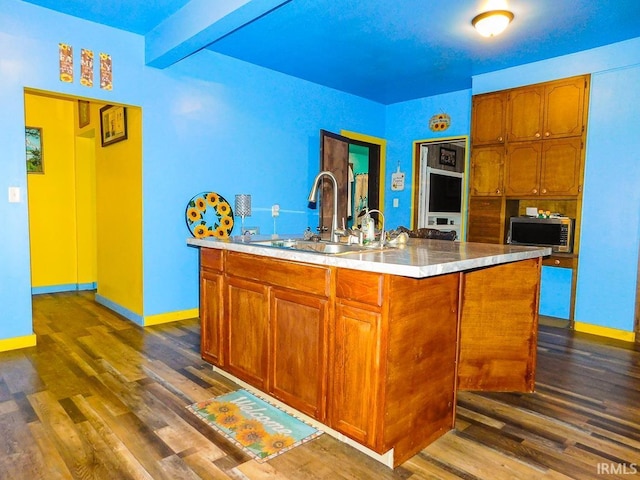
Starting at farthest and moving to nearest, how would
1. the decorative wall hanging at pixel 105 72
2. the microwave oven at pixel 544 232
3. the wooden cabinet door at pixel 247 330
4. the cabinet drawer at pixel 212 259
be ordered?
1. the microwave oven at pixel 544 232
2. the decorative wall hanging at pixel 105 72
3. the cabinet drawer at pixel 212 259
4. the wooden cabinet door at pixel 247 330

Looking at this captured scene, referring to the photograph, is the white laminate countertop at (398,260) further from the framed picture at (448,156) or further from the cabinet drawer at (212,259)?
the framed picture at (448,156)

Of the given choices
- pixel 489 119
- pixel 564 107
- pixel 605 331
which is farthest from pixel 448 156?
pixel 605 331

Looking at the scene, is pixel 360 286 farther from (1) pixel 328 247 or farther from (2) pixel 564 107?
(2) pixel 564 107

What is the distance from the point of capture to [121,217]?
13.7ft

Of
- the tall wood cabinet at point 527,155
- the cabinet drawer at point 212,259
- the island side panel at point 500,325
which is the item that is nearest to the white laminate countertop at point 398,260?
the island side panel at point 500,325

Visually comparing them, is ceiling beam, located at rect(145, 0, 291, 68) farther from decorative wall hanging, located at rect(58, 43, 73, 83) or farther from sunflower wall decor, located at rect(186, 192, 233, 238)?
sunflower wall decor, located at rect(186, 192, 233, 238)

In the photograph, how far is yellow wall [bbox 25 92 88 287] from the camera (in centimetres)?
504

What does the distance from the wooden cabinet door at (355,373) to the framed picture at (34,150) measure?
4.91m

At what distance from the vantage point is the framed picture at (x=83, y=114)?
4.82m

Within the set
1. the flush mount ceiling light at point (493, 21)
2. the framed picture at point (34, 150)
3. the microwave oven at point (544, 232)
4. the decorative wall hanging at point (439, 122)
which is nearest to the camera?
the flush mount ceiling light at point (493, 21)

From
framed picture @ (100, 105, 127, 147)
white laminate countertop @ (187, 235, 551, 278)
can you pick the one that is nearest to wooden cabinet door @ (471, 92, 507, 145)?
white laminate countertop @ (187, 235, 551, 278)

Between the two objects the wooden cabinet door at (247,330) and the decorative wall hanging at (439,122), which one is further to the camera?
the decorative wall hanging at (439,122)

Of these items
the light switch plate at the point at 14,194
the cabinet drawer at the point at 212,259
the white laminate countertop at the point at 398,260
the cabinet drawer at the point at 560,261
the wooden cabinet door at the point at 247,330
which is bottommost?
the wooden cabinet door at the point at 247,330

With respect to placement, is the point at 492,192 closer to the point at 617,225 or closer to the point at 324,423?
the point at 617,225
